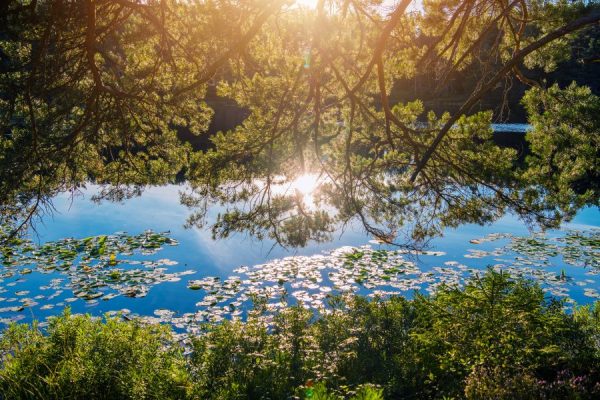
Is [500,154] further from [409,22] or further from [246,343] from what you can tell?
[246,343]

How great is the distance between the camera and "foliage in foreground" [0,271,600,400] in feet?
15.8

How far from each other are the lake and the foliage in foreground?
1332mm

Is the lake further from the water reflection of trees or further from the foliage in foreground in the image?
the water reflection of trees

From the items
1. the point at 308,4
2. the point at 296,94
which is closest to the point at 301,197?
the point at 296,94

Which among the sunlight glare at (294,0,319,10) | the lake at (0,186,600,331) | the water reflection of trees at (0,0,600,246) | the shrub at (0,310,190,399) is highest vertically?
the sunlight glare at (294,0,319,10)

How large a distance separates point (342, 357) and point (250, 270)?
5122 mm

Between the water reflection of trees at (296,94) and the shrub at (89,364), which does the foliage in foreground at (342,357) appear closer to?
the shrub at (89,364)

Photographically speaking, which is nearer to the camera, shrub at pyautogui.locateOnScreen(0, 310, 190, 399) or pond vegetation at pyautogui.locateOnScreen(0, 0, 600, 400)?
shrub at pyautogui.locateOnScreen(0, 310, 190, 399)

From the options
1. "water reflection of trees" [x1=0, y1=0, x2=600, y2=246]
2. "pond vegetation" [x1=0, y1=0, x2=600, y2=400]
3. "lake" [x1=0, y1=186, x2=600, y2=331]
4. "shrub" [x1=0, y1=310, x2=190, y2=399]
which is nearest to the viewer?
"shrub" [x1=0, y1=310, x2=190, y2=399]

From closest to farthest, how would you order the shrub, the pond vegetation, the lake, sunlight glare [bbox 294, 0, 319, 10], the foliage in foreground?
the foliage in foreground → the shrub → the pond vegetation → sunlight glare [bbox 294, 0, 319, 10] → the lake

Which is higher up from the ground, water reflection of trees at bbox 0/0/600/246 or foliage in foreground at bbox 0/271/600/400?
Result: water reflection of trees at bbox 0/0/600/246

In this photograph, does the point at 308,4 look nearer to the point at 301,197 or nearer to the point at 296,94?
the point at 296,94

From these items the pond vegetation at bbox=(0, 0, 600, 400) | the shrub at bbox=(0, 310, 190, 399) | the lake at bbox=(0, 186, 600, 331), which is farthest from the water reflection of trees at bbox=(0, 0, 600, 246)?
the shrub at bbox=(0, 310, 190, 399)

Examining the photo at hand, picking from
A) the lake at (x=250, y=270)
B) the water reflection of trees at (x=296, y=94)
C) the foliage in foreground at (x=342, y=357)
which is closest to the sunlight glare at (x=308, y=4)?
the water reflection of trees at (x=296, y=94)
